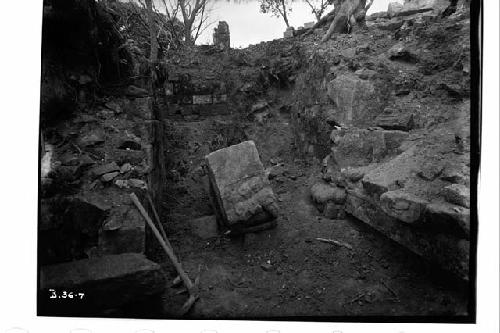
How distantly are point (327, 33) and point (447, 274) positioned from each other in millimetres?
4109

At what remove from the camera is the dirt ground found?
2.18m

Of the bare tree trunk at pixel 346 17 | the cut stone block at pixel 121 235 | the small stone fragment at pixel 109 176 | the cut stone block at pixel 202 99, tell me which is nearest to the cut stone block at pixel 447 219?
the cut stone block at pixel 121 235

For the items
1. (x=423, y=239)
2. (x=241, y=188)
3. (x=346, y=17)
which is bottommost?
(x=423, y=239)

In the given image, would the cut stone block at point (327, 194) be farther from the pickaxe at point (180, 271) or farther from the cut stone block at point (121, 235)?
the cut stone block at point (121, 235)

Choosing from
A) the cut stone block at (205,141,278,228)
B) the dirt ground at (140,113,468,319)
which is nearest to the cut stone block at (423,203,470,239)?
the dirt ground at (140,113,468,319)

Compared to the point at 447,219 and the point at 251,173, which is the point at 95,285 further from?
the point at 447,219

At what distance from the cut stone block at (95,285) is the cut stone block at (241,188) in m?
1.13

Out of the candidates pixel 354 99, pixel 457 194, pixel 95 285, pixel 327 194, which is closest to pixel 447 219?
pixel 457 194

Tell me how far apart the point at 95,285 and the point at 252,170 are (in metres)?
1.77

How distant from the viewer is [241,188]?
10.3 ft

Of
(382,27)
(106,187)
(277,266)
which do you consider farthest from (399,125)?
(106,187)

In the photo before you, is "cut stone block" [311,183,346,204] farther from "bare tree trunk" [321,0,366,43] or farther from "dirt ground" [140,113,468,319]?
"bare tree trunk" [321,0,366,43]

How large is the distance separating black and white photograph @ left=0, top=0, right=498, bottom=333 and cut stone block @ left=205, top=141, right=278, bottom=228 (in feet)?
0.06

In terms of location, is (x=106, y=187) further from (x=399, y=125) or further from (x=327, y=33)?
(x=327, y=33)
